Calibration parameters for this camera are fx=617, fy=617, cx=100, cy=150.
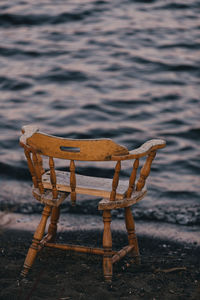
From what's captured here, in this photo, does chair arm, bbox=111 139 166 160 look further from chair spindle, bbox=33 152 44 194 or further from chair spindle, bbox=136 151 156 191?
chair spindle, bbox=33 152 44 194

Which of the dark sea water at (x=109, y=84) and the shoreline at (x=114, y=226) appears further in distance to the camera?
the dark sea water at (x=109, y=84)

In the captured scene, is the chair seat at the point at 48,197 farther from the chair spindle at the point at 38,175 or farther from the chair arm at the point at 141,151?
the chair arm at the point at 141,151

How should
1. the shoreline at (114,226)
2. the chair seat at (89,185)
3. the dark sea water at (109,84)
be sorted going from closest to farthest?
1. the chair seat at (89,185)
2. the shoreline at (114,226)
3. the dark sea water at (109,84)

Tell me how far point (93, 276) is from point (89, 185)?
2.32 ft

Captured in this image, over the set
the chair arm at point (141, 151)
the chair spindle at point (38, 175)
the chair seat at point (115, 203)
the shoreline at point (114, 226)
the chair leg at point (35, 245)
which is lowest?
the shoreline at point (114, 226)

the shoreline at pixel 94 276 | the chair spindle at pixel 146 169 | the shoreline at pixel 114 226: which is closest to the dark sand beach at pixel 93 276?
the shoreline at pixel 94 276

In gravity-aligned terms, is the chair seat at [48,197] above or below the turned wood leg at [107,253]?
above

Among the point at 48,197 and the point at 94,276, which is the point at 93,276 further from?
the point at 48,197

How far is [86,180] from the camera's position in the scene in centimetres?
487

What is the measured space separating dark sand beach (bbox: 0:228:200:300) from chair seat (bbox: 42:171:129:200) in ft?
2.18

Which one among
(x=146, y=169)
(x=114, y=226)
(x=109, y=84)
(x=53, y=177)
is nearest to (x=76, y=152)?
(x=53, y=177)

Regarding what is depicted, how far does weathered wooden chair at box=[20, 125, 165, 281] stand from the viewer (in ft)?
14.5

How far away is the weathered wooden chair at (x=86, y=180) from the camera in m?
4.41

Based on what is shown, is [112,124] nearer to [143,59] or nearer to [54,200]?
[143,59]
